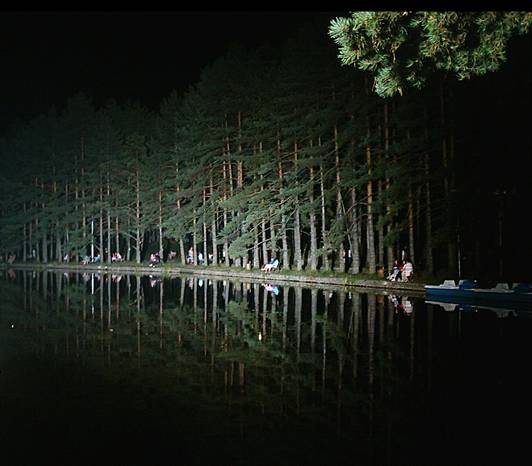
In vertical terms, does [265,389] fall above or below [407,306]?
below

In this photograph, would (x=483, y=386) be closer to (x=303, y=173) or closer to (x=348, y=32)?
A: (x=348, y=32)

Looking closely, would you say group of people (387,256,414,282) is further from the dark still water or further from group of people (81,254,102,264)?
group of people (81,254,102,264)

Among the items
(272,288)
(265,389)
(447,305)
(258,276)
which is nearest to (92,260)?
(258,276)

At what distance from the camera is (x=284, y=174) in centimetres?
4338

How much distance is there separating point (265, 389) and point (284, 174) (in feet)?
107

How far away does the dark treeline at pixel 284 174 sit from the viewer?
32250mm

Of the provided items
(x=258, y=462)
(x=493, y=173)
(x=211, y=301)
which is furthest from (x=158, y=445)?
(x=493, y=173)

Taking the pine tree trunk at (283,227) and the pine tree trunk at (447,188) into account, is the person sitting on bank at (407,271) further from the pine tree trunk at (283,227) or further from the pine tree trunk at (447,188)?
the pine tree trunk at (283,227)

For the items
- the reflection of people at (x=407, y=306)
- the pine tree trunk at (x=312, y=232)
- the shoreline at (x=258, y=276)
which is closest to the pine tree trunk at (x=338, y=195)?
the pine tree trunk at (x=312, y=232)

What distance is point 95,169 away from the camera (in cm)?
6838

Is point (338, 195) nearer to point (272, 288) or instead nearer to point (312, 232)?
point (312, 232)

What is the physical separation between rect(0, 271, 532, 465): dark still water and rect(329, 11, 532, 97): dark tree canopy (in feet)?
15.1

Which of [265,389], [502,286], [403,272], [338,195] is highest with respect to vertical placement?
[338,195]

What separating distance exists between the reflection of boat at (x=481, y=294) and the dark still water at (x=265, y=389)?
3.36m
